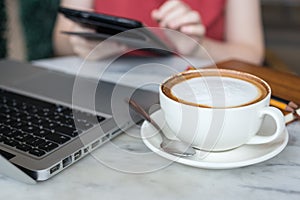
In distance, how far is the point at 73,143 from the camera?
0.50 metres

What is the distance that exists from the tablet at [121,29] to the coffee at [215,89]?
0.21m

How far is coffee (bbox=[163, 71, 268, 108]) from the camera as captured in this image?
18.3 inches

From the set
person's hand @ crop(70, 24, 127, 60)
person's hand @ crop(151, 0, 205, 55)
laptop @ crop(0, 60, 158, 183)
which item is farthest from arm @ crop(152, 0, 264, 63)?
laptop @ crop(0, 60, 158, 183)

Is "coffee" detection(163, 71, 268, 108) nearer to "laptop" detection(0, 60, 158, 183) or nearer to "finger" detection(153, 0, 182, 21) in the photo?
"laptop" detection(0, 60, 158, 183)

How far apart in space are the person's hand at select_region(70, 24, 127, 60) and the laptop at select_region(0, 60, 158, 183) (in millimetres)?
131

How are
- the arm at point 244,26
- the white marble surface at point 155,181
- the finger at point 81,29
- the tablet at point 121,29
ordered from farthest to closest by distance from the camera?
the arm at point 244,26 < the finger at point 81,29 < the tablet at point 121,29 < the white marble surface at point 155,181

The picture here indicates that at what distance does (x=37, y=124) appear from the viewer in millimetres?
549

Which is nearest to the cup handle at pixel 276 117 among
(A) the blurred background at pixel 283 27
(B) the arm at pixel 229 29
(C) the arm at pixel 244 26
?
(B) the arm at pixel 229 29

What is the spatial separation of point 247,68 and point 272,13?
169cm

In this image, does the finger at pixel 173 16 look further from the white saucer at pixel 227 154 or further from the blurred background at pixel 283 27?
the blurred background at pixel 283 27

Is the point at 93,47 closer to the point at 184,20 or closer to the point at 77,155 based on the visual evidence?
the point at 184,20

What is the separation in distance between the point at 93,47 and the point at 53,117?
359 mm

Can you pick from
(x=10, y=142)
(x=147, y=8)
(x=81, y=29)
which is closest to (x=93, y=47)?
(x=81, y=29)

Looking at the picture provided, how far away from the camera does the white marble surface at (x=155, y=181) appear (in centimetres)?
43
